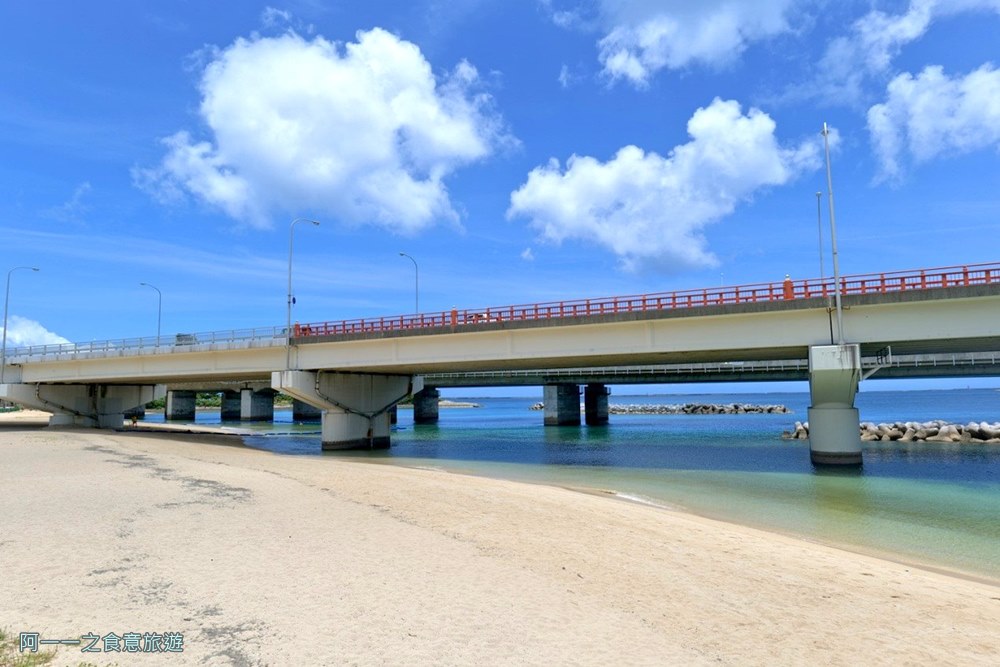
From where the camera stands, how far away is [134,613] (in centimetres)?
687

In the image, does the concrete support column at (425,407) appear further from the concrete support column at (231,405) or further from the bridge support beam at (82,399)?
the bridge support beam at (82,399)

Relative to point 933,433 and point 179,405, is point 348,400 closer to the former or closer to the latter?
point 933,433

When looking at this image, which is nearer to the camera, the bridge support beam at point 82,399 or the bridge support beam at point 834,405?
the bridge support beam at point 834,405

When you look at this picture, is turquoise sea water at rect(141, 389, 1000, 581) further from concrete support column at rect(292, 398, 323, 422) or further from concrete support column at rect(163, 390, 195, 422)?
concrete support column at rect(163, 390, 195, 422)

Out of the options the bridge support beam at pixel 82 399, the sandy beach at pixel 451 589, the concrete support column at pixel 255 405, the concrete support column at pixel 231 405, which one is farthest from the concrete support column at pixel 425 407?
the sandy beach at pixel 451 589

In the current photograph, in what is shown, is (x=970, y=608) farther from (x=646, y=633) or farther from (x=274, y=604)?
(x=274, y=604)

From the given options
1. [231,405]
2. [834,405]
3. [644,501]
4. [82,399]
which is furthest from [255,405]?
[644,501]

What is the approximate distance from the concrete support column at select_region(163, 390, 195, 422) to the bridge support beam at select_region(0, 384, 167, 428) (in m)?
50.9

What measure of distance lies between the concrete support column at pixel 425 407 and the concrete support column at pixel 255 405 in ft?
87.3

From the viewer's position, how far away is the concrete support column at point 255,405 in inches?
4045

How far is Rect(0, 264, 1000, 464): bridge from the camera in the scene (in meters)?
27.1

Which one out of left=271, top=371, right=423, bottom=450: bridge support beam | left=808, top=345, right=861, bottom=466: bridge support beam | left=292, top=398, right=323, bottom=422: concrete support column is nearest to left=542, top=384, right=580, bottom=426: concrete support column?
left=271, top=371, right=423, bottom=450: bridge support beam

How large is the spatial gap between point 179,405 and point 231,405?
9184 millimetres

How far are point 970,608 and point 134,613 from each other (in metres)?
11.9
